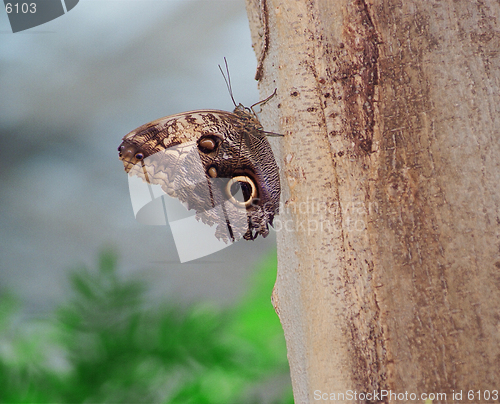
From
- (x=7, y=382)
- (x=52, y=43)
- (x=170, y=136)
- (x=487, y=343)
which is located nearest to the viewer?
(x=487, y=343)

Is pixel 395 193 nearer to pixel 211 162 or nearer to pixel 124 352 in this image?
pixel 211 162

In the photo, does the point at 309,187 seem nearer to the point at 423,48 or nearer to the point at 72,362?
the point at 423,48

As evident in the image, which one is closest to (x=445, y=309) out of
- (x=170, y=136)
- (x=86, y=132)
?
(x=170, y=136)

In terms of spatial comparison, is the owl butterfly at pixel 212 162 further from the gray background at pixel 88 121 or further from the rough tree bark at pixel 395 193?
the gray background at pixel 88 121

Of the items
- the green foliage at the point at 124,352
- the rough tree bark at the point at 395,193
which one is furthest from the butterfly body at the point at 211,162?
the green foliage at the point at 124,352

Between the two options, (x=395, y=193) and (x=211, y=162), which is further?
(x=211, y=162)

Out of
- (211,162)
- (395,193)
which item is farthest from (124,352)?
(395,193)

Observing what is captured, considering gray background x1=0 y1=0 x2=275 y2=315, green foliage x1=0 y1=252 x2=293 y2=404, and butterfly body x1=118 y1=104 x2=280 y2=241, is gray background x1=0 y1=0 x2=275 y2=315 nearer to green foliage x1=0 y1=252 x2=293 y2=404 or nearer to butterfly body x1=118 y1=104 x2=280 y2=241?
green foliage x1=0 y1=252 x2=293 y2=404

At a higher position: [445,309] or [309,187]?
[309,187]
